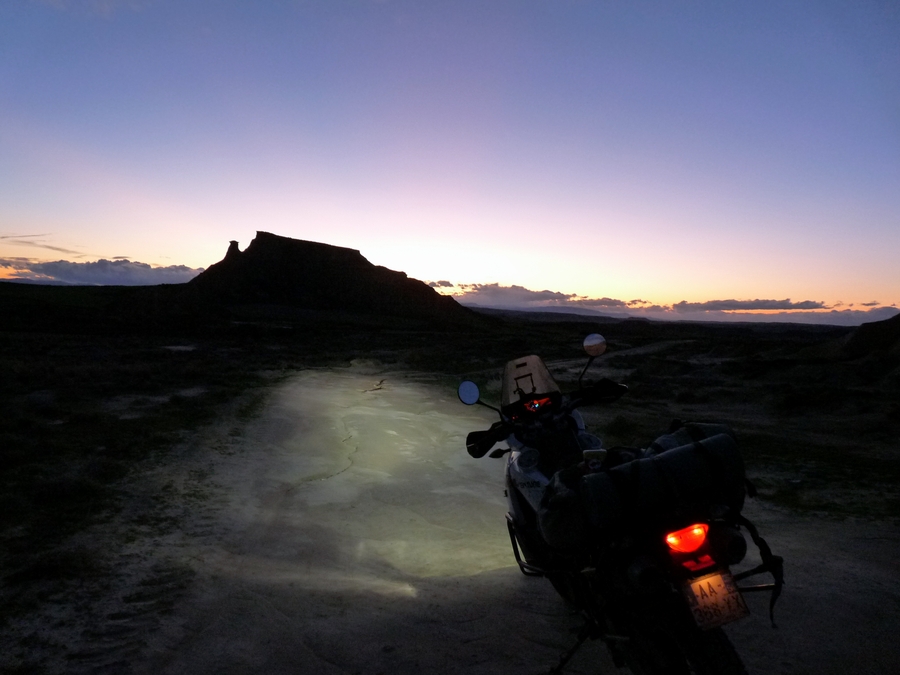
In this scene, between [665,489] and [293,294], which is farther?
[293,294]

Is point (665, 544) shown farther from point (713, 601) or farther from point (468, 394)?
point (468, 394)

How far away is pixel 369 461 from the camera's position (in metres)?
9.98

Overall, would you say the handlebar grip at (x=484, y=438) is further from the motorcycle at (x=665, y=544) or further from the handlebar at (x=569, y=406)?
the motorcycle at (x=665, y=544)

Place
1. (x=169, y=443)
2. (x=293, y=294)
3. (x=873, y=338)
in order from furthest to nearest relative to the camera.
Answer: (x=293, y=294) → (x=873, y=338) → (x=169, y=443)

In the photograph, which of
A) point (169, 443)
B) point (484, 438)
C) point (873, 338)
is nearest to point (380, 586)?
point (484, 438)

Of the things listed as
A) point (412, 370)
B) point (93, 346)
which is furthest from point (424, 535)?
point (93, 346)

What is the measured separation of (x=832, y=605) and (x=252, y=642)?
4.04 m

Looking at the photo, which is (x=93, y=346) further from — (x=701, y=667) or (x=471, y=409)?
(x=701, y=667)

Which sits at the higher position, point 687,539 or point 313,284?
point 313,284

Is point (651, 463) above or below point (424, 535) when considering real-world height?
above

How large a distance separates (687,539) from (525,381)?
6.14ft

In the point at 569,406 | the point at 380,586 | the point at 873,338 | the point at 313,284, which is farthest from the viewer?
the point at 313,284

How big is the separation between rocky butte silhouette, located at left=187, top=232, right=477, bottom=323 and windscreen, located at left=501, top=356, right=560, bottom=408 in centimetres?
9400

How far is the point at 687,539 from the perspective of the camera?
2.42m
